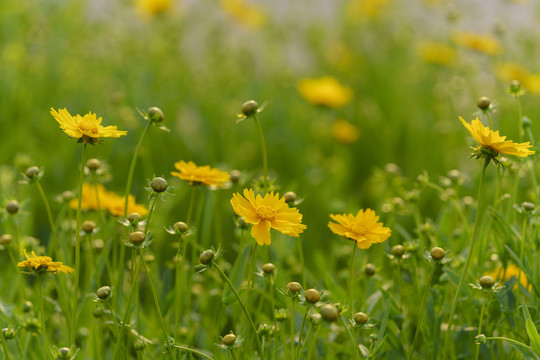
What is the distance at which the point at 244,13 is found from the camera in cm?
310

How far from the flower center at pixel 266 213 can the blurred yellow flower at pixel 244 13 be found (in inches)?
92.0

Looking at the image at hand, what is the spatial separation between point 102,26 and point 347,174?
4.19 ft

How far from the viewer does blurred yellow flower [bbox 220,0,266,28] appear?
308 cm

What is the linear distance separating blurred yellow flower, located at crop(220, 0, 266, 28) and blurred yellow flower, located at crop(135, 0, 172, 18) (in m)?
0.37

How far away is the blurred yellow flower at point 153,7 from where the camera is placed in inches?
110

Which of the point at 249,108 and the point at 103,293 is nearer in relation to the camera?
the point at 103,293

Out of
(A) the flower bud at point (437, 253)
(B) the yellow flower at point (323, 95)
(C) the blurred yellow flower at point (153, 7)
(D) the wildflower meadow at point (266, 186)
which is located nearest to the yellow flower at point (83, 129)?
(D) the wildflower meadow at point (266, 186)

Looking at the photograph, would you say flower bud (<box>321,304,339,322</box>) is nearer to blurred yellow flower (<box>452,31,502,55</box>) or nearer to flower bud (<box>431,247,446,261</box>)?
flower bud (<box>431,247,446,261</box>)

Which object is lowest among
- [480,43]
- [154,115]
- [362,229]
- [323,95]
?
[323,95]

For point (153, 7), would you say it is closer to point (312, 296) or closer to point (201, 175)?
point (201, 175)

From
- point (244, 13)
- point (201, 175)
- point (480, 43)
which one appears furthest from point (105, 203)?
point (244, 13)

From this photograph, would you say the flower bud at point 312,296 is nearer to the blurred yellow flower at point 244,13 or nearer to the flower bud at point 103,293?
the flower bud at point 103,293

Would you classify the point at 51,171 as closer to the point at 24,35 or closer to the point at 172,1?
the point at 24,35

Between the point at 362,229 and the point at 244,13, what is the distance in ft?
7.70
